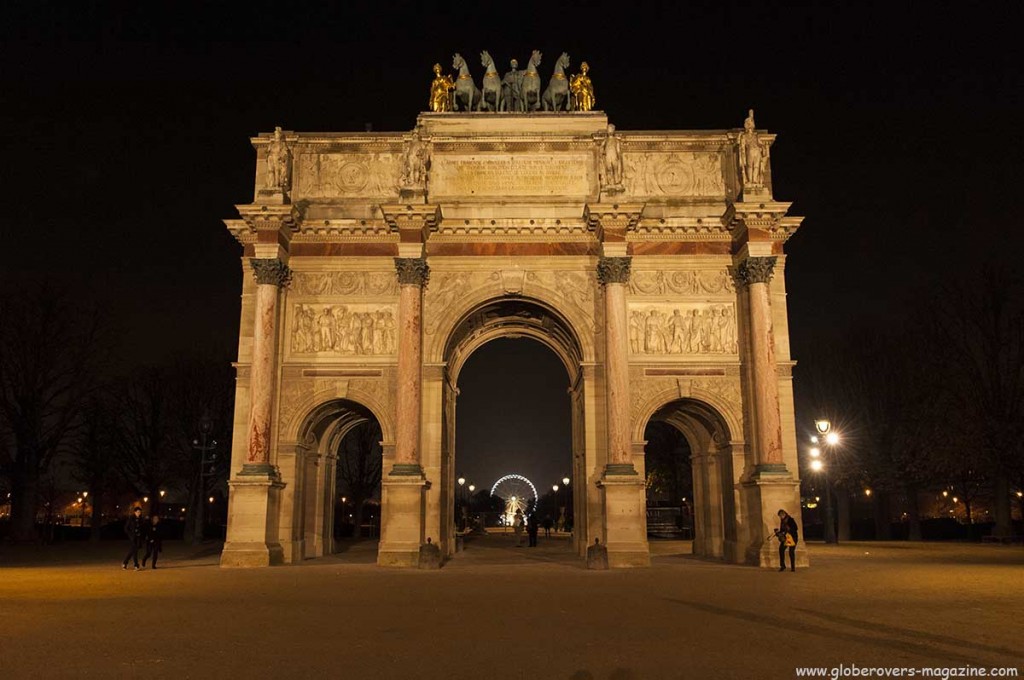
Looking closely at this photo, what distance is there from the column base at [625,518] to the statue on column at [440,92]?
14.8m

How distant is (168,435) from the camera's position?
151 ft

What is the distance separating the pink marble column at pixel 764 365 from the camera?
2594 centimetres

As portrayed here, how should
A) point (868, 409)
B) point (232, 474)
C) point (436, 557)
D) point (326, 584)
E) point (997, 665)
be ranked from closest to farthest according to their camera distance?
1. point (997, 665)
2. point (326, 584)
3. point (436, 557)
4. point (232, 474)
5. point (868, 409)

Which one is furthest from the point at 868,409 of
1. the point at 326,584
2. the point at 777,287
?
the point at 326,584

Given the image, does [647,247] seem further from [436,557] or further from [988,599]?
[988,599]

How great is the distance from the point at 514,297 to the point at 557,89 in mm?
8187

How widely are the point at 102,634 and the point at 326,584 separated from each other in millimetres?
7769

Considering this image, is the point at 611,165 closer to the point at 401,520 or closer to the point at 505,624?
the point at 401,520

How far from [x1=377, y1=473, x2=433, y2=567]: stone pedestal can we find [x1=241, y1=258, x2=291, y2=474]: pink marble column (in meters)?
4.06

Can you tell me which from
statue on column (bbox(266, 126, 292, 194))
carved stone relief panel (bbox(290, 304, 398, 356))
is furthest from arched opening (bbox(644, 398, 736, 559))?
statue on column (bbox(266, 126, 292, 194))

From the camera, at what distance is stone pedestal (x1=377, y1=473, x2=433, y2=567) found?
81.3 feet

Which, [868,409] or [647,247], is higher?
[647,247]

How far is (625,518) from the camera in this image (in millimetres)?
25234

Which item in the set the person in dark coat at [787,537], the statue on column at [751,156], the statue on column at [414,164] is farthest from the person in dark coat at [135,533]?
the statue on column at [751,156]
